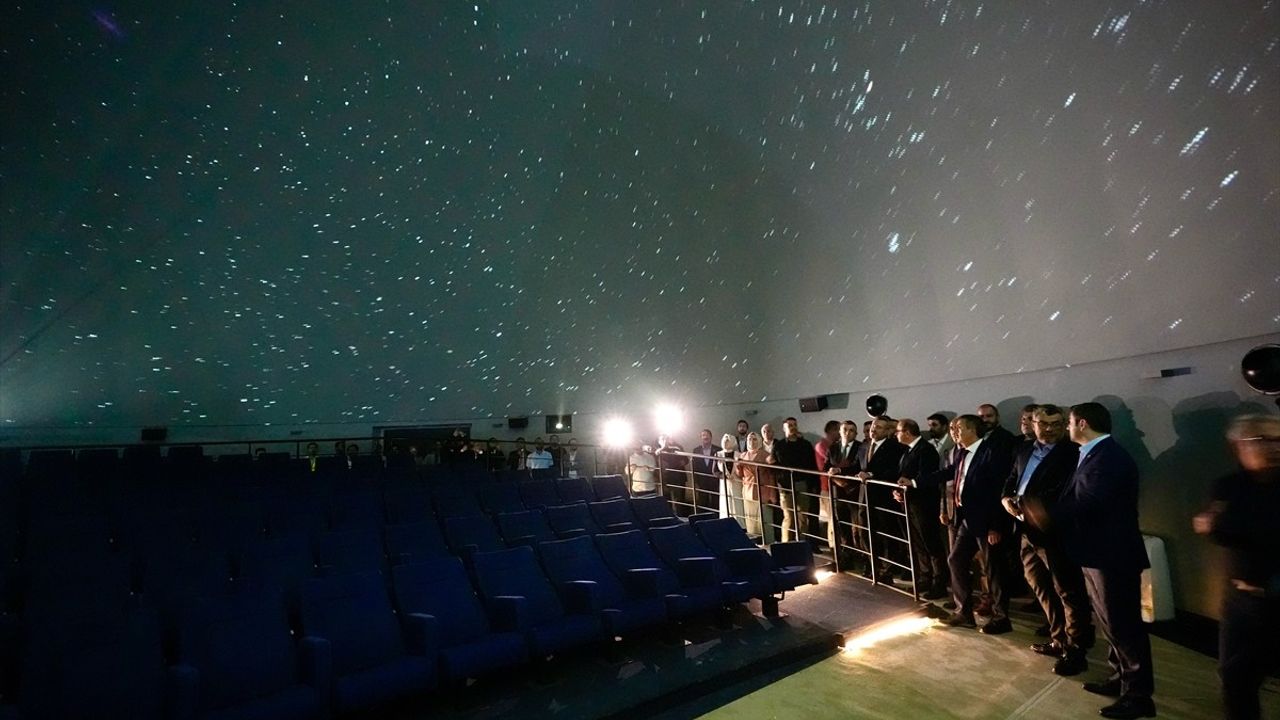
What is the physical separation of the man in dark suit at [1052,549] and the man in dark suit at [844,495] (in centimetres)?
150

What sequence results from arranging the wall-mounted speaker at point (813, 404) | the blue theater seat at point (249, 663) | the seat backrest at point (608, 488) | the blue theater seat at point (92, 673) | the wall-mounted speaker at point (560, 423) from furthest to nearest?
the wall-mounted speaker at point (560, 423), the wall-mounted speaker at point (813, 404), the seat backrest at point (608, 488), the blue theater seat at point (249, 663), the blue theater seat at point (92, 673)

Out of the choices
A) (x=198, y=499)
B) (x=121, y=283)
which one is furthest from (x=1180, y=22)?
(x=121, y=283)

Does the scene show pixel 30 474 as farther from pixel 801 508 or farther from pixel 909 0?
pixel 909 0

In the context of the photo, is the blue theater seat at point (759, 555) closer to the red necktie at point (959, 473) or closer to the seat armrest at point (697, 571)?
the seat armrest at point (697, 571)

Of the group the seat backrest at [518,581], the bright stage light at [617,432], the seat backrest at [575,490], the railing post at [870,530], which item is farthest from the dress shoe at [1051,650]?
the bright stage light at [617,432]

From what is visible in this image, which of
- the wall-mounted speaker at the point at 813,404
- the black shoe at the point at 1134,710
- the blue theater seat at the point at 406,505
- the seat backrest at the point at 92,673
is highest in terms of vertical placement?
the wall-mounted speaker at the point at 813,404

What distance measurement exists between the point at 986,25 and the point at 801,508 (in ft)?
16.2

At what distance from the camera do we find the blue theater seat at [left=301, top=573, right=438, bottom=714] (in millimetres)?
2682

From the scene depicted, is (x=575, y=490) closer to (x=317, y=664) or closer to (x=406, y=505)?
(x=406, y=505)

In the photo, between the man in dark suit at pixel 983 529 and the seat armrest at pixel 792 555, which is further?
the seat armrest at pixel 792 555

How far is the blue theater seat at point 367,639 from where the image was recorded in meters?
2.68

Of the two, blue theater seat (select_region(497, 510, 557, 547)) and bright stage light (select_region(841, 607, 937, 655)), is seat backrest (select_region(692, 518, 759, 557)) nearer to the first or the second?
bright stage light (select_region(841, 607, 937, 655))

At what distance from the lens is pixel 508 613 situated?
132 inches

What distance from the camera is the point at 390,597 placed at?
3461 millimetres
